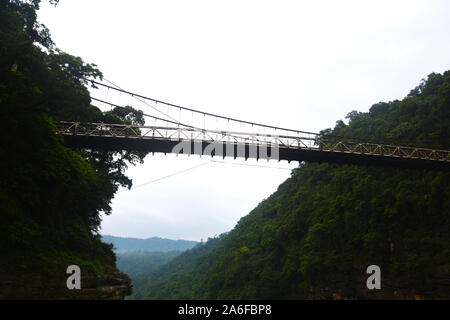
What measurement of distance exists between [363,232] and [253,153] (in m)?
15.5

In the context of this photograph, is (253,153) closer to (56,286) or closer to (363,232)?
(56,286)

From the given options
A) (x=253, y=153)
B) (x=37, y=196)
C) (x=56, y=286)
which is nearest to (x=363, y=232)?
(x=253, y=153)

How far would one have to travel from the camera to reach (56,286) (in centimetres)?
Answer: 1060

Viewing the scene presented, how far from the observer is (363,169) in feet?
104

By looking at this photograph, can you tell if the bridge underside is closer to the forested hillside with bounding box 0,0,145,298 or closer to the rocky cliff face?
the forested hillside with bounding box 0,0,145,298

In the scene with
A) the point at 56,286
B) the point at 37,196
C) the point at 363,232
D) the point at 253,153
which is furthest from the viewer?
the point at 363,232

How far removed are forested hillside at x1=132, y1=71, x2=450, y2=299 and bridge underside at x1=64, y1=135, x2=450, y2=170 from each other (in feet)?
5.94

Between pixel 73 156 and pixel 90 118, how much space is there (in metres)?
6.92

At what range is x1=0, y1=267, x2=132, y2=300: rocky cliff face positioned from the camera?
9.48 meters

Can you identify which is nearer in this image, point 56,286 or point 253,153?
point 56,286

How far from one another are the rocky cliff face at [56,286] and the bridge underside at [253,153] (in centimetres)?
738

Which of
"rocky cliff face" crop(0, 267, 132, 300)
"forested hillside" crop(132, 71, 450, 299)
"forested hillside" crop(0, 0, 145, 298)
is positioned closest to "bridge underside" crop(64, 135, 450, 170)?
"forested hillside" crop(132, 71, 450, 299)

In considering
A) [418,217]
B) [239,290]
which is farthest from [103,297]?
[239,290]

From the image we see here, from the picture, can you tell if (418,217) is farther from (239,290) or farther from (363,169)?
(239,290)
